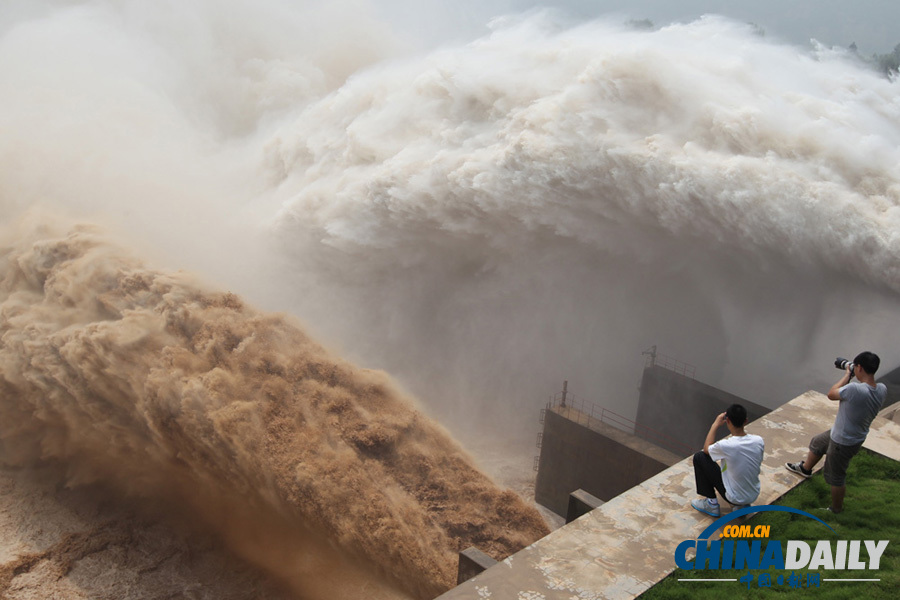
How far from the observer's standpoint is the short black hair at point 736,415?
6840 mm

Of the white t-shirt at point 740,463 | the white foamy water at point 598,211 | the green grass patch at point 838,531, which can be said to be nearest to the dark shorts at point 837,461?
the green grass patch at point 838,531

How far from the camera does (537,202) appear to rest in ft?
48.9

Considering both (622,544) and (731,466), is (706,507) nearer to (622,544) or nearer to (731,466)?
(731,466)

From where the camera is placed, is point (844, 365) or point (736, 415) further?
point (844, 365)

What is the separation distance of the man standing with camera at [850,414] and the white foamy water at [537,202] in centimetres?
519

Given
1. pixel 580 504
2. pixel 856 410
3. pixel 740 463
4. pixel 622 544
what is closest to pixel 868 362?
pixel 856 410

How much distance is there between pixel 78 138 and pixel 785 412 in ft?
69.9

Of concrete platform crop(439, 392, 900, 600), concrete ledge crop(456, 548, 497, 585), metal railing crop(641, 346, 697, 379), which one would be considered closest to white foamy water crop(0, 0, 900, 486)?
metal railing crop(641, 346, 697, 379)

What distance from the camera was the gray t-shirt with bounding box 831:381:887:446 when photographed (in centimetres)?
692

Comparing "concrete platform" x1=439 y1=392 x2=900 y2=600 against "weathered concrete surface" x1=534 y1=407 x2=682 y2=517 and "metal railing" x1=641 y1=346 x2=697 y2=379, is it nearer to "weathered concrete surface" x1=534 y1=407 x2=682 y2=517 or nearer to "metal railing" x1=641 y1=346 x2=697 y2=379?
"weathered concrete surface" x1=534 y1=407 x2=682 y2=517
